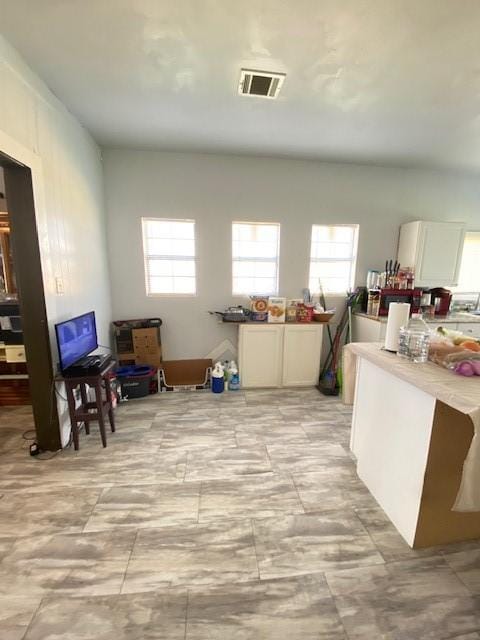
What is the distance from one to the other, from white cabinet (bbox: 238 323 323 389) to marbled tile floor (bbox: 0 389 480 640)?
3.88 ft

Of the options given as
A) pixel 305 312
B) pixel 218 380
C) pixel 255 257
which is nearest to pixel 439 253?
pixel 305 312

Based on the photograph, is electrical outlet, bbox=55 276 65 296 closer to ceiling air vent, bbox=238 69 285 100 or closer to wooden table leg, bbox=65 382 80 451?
wooden table leg, bbox=65 382 80 451

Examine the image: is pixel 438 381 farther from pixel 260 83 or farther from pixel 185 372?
pixel 185 372

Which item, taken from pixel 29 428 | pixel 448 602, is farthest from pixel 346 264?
pixel 29 428

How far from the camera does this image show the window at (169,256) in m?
3.44

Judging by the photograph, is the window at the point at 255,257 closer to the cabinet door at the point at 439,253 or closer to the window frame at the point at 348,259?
the window frame at the point at 348,259

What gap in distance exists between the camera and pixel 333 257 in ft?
12.4

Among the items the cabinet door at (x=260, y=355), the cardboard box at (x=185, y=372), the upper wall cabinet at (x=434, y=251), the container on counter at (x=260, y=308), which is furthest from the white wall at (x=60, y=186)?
the upper wall cabinet at (x=434, y=251)

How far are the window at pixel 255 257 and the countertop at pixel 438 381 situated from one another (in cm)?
219

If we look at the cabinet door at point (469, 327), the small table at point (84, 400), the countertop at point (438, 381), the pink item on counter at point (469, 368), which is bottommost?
the small table at point (84, 400)

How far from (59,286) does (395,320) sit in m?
2.53

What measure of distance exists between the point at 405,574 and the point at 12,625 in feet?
5.79

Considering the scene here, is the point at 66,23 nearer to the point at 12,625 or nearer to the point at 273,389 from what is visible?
the point at 12,625

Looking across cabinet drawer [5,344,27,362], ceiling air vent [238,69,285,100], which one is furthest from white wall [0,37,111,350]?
ceiling air vent [238,69,285,100]
